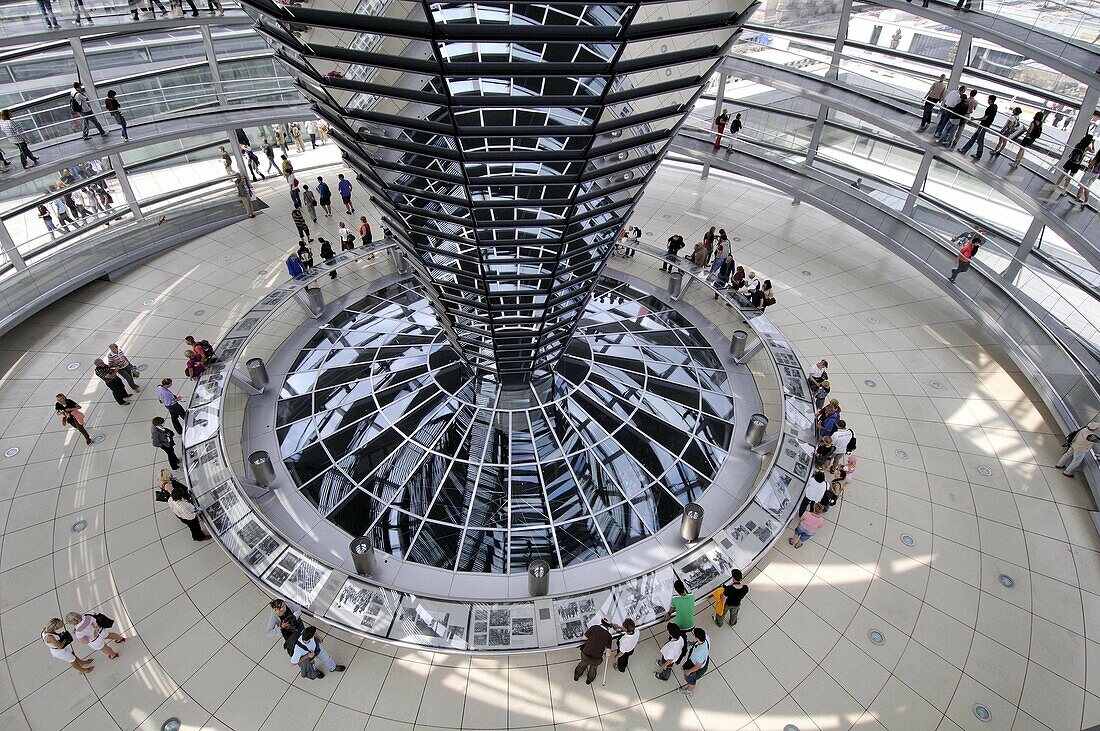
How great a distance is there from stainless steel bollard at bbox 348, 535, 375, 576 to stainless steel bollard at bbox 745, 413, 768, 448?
8405mm

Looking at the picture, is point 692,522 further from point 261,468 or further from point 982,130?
point 982,130

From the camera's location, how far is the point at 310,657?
9297 millimetres

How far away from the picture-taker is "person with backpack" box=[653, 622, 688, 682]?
930cm

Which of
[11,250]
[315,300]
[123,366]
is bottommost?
[123,366]

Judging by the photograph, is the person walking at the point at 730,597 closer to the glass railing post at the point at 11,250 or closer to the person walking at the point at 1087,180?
the person walking at the point at 1087,180

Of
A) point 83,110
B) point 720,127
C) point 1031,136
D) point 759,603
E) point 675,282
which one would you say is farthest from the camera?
point 720,127

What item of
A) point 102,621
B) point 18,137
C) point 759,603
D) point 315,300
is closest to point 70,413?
point 102,621

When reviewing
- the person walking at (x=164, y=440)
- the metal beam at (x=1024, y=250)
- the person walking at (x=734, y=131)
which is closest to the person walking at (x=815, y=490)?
the metal beam at (x=1024, y=250)

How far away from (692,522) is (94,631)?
10.1 m

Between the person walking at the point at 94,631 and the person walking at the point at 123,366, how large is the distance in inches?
278

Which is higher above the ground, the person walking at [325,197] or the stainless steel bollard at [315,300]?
the person walking at [325,197]

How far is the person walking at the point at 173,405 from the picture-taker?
1374 cm

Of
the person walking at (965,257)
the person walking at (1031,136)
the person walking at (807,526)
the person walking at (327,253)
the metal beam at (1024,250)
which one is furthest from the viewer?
the person walking at (327,253)

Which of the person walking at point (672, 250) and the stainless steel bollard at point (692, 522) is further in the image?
the person walking at point (672, 250)
